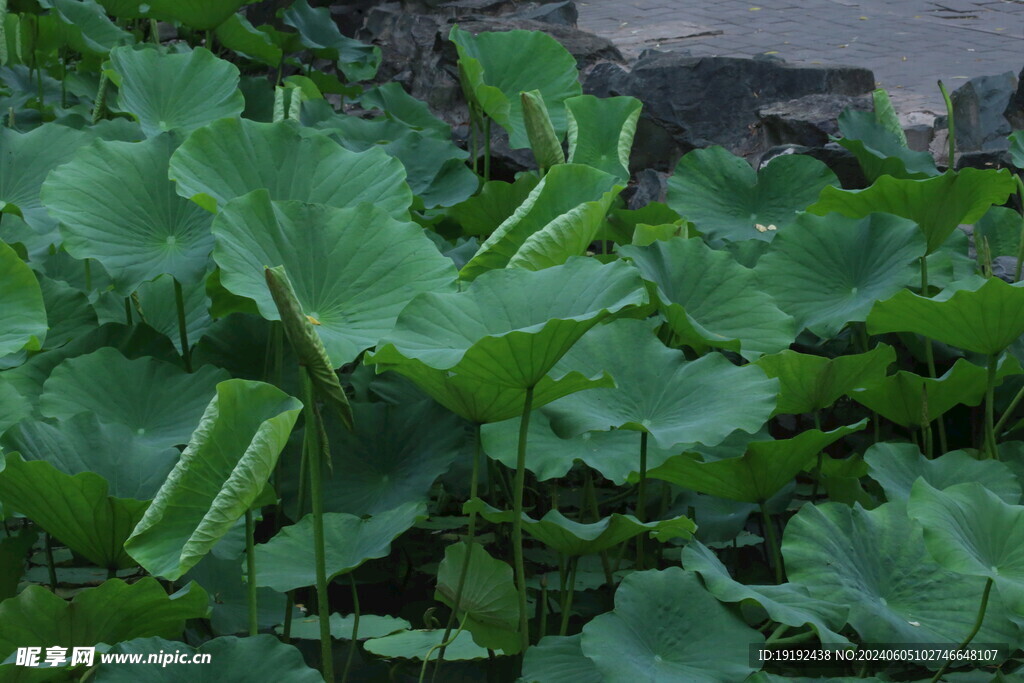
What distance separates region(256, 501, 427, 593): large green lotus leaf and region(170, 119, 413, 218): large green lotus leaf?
59 centimetres

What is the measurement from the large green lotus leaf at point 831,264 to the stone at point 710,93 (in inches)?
61.4

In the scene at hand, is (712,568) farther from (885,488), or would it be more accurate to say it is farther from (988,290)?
(988,290)

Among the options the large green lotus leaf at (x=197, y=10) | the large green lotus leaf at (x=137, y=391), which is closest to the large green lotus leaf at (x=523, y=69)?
the large green lotus leaf at (x=197, y=10)

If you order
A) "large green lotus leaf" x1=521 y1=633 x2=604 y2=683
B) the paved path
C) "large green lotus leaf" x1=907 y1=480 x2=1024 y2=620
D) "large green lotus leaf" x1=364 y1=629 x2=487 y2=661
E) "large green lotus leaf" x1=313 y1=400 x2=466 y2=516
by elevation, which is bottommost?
"large green lotus leaf" x1=364 y1=629 x2=487 y2=661

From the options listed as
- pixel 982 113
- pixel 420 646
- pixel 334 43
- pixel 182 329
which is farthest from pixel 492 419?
pixel 334 43

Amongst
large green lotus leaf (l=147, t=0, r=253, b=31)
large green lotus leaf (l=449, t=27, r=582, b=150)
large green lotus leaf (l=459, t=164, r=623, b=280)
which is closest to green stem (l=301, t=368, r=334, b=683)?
large green lotus leaf (l=459, t=164, r=623, b=280)

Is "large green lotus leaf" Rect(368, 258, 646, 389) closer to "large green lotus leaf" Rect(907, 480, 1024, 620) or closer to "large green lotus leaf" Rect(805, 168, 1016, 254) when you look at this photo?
"large green lotus leaf" Rect(907, 480, 1024, 620)

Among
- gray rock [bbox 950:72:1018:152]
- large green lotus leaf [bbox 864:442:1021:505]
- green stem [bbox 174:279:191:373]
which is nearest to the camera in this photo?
large green lotus leaf [bbox 864:442:1021:505]

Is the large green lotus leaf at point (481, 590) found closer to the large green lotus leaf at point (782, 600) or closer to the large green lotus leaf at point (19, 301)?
the large green lotus leaf at point (782, 600)

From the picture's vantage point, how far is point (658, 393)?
70.1 inches

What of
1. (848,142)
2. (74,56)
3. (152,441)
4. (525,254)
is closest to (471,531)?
(525,254)

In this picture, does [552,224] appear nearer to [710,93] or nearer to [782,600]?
[782,600]

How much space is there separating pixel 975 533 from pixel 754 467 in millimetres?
357

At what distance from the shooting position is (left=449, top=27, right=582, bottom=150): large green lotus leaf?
10.1 feet
